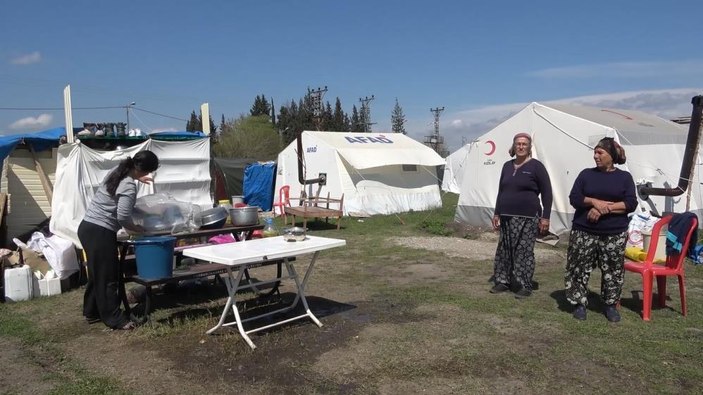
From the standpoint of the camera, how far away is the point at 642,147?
32.3ft

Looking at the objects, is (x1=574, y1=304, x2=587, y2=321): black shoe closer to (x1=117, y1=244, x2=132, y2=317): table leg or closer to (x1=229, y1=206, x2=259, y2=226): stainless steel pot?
(x1=229, y1=206, x2=259, y2=226): stainless steel pot

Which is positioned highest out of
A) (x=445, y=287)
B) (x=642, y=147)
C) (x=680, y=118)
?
(x=680, y=118)

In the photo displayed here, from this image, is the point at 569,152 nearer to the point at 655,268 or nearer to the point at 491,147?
the point at 491,147

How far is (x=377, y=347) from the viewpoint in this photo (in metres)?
4.21

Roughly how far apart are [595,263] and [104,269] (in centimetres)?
439

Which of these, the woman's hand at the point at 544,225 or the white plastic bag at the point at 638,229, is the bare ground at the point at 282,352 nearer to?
the woman's hand at the point at 544,225

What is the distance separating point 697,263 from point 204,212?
6.80 m

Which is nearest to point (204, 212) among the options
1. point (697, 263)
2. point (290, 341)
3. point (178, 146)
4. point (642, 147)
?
point (290, 341)

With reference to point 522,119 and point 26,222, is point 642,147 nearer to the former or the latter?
point 522,119

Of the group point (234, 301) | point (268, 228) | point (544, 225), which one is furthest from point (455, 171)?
point (234, 301)

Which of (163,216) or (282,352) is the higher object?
(163,216)

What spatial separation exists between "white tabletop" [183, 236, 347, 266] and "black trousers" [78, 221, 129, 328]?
807 mm

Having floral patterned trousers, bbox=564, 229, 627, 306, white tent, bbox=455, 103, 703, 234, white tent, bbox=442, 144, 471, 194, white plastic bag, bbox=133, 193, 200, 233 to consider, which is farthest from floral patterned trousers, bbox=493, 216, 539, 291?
white tent, bbox=442, 144, 471, 194

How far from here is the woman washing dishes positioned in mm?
4586
